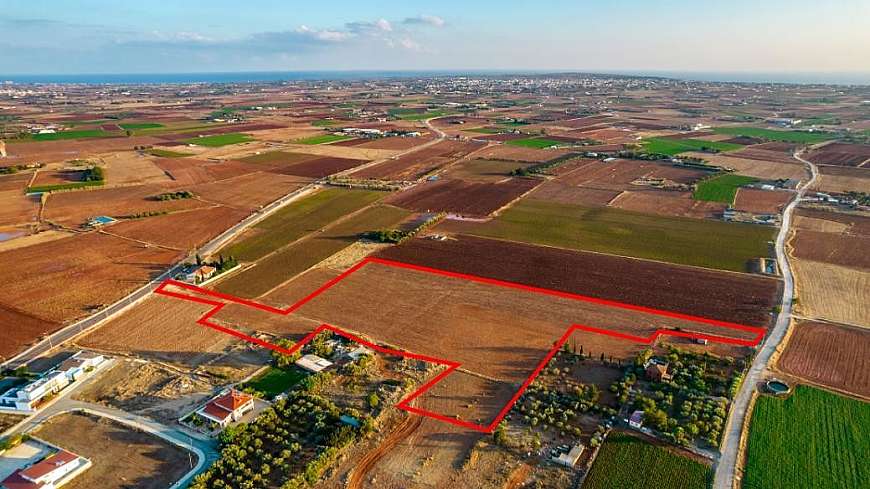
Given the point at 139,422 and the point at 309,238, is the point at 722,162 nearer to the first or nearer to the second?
the point at 309,238

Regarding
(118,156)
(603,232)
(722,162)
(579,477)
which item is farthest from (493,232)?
(118,156)

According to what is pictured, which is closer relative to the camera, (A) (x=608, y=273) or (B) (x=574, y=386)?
(B) (x=574, y=386)

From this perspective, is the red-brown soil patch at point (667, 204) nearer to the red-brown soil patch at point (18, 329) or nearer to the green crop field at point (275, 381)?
the green crop field at point (275, 381)

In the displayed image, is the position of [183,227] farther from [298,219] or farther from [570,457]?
[570,457]

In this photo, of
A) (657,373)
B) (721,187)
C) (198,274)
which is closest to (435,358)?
(657,373)

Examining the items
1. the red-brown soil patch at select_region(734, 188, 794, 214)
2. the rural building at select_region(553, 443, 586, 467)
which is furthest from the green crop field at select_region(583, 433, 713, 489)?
the red-brown soil patch at select_region(734, 188, 794, 214)

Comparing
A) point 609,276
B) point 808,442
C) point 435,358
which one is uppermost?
point 609,276
